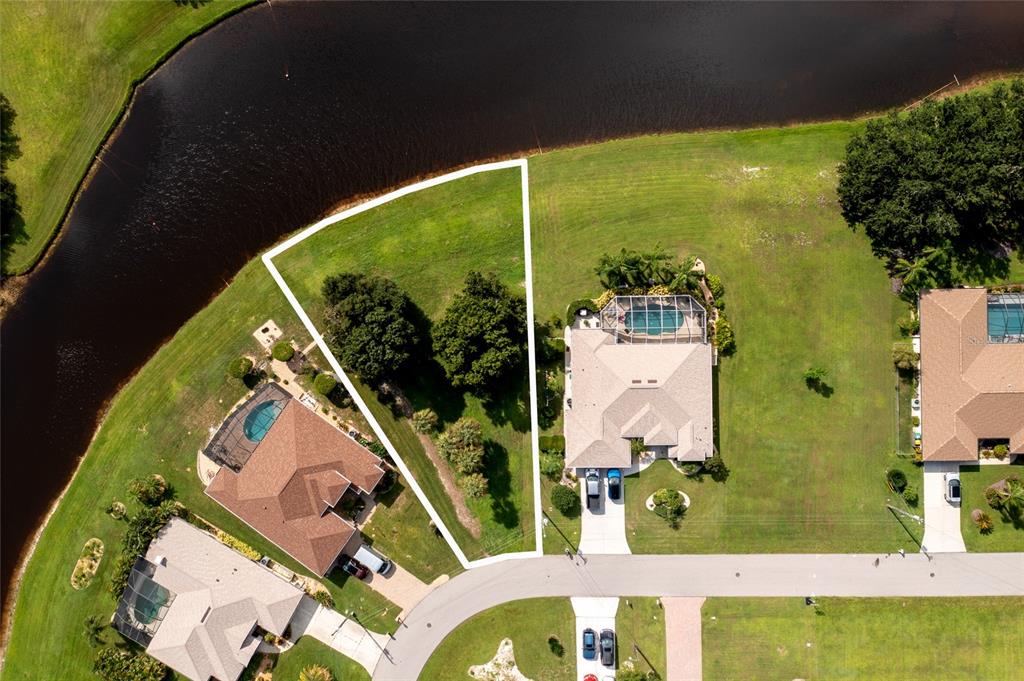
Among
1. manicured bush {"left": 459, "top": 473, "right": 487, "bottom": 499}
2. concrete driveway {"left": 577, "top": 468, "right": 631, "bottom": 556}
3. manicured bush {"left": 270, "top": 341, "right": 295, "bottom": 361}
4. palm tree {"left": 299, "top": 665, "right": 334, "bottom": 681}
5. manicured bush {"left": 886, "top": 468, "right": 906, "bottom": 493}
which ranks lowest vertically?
palm tree {"left": 299, "top": 665, "right": 334, "bottom": 681}

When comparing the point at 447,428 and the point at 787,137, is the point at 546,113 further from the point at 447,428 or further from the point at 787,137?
the point at 447,428

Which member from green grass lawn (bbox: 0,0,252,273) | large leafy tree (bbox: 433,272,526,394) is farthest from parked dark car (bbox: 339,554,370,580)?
green grass lawn (bbox: 0,0,252,273)

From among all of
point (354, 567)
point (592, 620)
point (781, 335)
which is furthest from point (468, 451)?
point (781, 335)

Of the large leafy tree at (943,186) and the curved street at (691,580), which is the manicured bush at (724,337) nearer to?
the large leafy tree at (943,186)

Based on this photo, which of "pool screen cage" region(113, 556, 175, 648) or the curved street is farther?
"pool screen cage" region(113, 556, 175, 648)

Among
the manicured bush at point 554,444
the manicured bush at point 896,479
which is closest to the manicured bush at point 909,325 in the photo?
the manicured bush at point 896,479

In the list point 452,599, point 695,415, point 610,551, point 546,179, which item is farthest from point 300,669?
point 546,179

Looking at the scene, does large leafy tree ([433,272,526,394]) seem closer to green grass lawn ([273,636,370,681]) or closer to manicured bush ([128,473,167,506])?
green grass lawn ([273,636,370,681])
